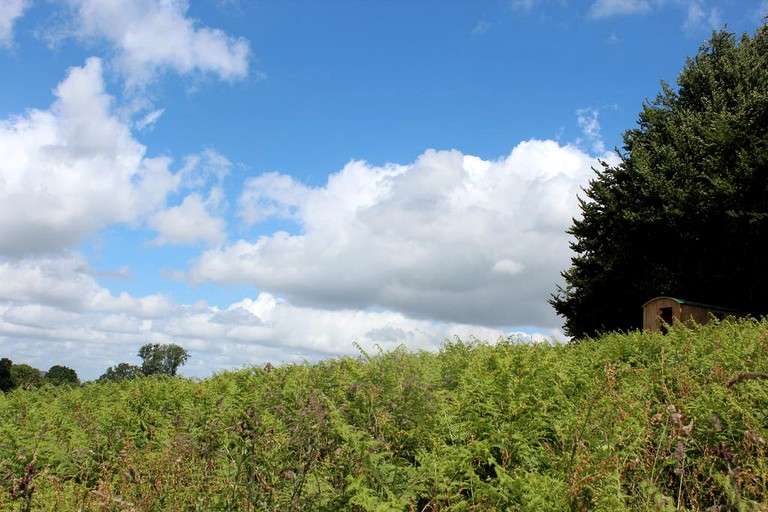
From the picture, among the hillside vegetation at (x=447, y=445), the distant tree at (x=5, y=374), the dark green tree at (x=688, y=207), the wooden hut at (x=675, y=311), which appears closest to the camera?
the hillside vegetation at (x=447, y=445)

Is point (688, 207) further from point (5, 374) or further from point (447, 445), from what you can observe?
point (5, 374)

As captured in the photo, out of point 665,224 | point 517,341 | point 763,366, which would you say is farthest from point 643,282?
point 763,366

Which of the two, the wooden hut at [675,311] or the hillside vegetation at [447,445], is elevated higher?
the wooden hut at [675,311]

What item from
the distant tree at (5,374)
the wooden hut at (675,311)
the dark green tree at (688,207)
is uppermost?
the dark green tree at (688,207)

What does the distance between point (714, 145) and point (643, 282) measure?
6911 mm

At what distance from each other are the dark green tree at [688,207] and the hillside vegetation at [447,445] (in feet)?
57.3

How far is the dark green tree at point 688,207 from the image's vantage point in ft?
82.3

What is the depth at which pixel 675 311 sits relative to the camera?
22250mm

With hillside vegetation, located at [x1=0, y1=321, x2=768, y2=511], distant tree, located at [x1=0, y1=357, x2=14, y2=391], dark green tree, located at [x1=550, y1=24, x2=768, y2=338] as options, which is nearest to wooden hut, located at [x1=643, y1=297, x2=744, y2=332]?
dark green tree, located at [x1=550, y1=24, x2=768, y2=338]

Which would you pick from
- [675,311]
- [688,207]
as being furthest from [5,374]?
[688,207]

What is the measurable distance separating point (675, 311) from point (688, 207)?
7.04m

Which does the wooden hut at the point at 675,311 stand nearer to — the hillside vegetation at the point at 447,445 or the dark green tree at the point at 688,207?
the dark green tree at the point at 688,207

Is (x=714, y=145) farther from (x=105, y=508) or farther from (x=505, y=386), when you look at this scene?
(x=105, y=508)

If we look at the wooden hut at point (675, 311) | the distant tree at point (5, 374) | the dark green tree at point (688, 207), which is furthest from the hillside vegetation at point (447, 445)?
the distant tree at point (5, 374)
